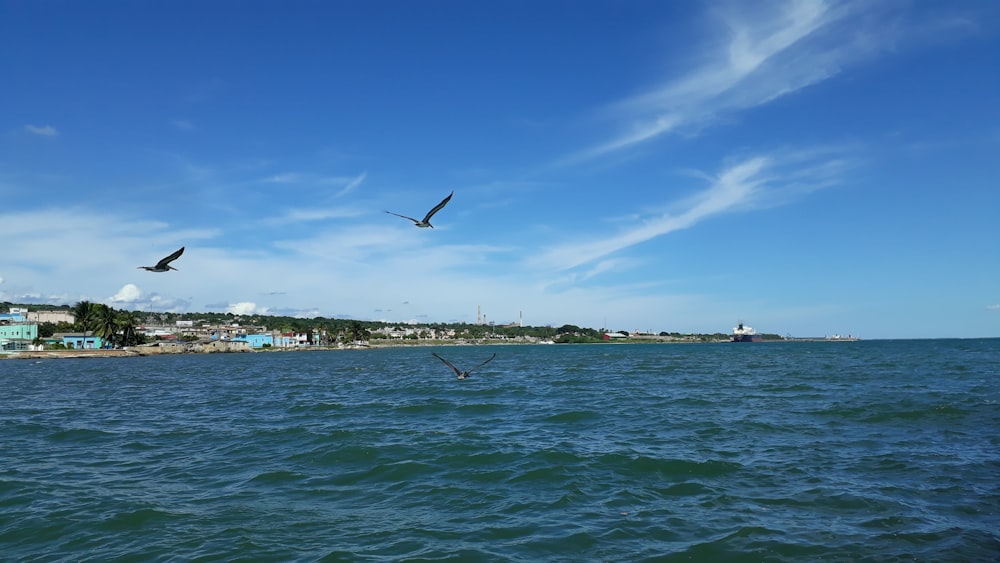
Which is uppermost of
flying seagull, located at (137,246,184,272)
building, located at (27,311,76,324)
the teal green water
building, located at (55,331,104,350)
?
building, located at (27,311,76,324)

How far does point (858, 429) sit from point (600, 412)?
9.31 metres

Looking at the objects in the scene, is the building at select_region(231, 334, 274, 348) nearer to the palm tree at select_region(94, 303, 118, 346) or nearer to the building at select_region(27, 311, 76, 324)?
the palm tree at select_region(94, 303, 118, 346)

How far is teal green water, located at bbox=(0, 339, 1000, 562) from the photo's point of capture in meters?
9.67

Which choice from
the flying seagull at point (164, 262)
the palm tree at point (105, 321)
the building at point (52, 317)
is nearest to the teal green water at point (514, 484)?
the flying seagull at point (164, 262)

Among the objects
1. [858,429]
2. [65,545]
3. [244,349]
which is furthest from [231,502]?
[244,349]

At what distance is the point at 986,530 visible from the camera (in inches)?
396

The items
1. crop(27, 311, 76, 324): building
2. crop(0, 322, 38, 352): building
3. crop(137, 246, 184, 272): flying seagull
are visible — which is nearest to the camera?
crop(137, 246, 184, 272): flying seagull

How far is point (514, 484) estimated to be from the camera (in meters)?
13.5

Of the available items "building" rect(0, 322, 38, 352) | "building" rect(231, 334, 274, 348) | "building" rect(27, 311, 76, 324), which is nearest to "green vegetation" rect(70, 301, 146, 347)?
"building" rect(0, 322, 38, 352)

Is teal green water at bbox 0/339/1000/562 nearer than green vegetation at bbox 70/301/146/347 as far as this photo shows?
Result: Yes

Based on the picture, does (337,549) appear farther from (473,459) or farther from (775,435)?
(775,435)

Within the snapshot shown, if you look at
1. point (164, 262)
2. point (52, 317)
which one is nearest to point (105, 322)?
point (52, 317)

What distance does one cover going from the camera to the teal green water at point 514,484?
9.67 metres

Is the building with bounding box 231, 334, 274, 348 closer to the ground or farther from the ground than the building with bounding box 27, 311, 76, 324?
closer to the ground
